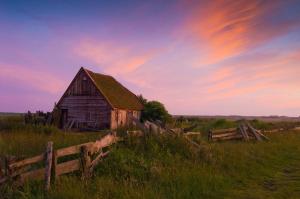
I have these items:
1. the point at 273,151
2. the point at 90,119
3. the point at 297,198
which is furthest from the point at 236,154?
the point at 90,119

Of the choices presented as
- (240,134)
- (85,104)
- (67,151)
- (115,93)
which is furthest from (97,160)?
(115,93)

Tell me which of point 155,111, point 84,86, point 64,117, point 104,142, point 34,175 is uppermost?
point 84,86

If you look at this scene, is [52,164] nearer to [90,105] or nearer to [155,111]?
[90,105]

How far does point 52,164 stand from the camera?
28.5ft

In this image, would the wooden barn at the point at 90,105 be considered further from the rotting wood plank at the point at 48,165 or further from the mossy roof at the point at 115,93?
the rotting wood plank at the point at 48,165

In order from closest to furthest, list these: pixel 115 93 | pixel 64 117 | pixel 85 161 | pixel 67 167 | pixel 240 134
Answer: pixel 67 167, pixel 85 161, pixel 240 134, pixel 64 117, pixel 115 93

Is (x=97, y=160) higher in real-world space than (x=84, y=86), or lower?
lower

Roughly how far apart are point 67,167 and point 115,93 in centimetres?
2855

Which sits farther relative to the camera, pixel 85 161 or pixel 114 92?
pixel 114 92

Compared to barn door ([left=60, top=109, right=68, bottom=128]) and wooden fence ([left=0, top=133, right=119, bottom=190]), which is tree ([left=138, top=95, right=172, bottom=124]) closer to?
barn door ([left=60, top=109, right=68, bottom=128])

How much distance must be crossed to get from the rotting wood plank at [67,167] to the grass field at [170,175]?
6.4 inches

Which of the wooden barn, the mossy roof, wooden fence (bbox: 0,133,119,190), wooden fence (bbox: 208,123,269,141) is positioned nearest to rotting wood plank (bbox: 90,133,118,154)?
wooden fence (bbox: 0,133,119,190)

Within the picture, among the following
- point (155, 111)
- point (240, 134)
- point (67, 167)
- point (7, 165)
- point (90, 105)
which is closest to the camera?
point (7, 165)

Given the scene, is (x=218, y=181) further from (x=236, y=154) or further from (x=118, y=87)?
(x=118, y=87)
